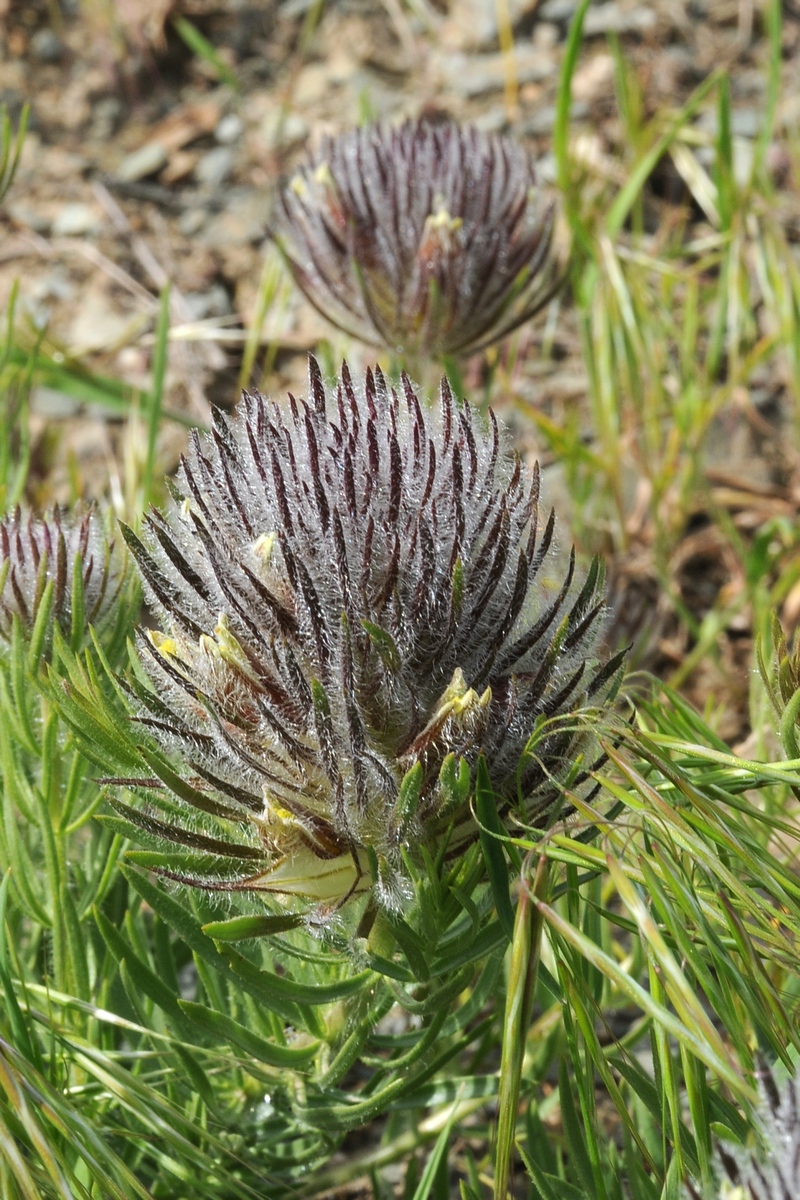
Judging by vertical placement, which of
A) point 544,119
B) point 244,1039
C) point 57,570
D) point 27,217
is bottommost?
point 244,1039

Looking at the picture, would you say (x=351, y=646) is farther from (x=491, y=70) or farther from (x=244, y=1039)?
(x=491, y=70)

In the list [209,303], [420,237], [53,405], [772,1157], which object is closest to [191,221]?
[209,303]

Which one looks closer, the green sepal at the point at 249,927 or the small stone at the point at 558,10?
the green sepal at the point at 249,927

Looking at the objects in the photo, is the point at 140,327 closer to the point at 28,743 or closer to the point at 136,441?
the point at 136,441

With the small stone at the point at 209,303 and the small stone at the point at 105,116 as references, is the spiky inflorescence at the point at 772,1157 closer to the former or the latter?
the small stone at the point at 209,303

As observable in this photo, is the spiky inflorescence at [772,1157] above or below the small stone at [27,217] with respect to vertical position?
below

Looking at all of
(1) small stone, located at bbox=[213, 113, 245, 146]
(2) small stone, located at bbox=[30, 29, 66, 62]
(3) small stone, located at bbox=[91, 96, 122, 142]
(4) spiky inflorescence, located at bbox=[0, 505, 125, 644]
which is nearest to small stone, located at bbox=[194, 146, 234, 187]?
(1) small stone, located at bbox=[213, 113, 245, 146]

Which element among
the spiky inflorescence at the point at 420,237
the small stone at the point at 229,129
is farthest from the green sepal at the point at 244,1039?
the small stone at the point at 229,129
